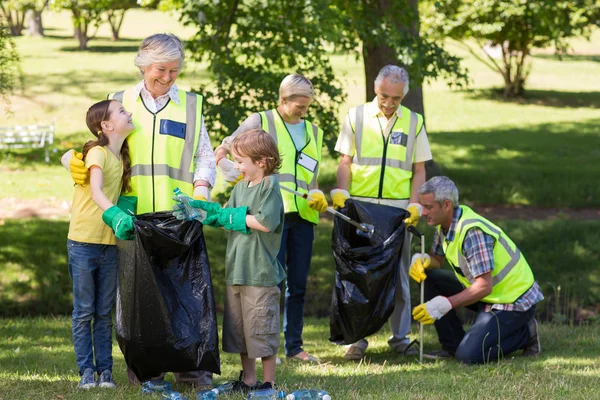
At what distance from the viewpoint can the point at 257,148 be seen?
13.8 ft

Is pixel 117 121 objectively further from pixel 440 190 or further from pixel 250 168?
pixel 440 190

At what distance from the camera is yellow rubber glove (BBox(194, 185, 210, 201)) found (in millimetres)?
4375

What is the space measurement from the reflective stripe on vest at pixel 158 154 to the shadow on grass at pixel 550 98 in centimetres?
1857

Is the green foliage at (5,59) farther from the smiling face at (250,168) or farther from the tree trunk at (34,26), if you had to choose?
the tree trunk at (34,26)

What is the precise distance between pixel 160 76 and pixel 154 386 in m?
1.50

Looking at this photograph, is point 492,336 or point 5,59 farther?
point 5,59

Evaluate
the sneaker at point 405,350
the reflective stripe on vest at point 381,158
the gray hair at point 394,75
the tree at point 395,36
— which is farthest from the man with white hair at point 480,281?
the tree at point 395,36

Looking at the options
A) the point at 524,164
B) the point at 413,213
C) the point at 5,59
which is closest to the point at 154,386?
the point at 413,213

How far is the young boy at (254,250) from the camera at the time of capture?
417 cm

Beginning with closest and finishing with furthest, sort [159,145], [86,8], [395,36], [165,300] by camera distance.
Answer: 1. [165,300]
2. [159,145]
3. [395,36]
4. [86,8]

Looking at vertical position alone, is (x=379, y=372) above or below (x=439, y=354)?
above

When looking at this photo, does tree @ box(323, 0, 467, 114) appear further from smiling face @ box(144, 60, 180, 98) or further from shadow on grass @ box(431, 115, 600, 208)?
smiling face @ box(144, 60, 180, 98)

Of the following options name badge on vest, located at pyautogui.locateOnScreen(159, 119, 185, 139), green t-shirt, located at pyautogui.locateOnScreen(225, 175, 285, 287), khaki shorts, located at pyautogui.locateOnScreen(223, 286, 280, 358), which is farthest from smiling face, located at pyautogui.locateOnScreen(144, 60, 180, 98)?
khaki shorts, located at pyautogui.locateOnScreen(223, 286, 280, 358)

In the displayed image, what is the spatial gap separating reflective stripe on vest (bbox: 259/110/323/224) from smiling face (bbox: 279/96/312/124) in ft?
0.22
